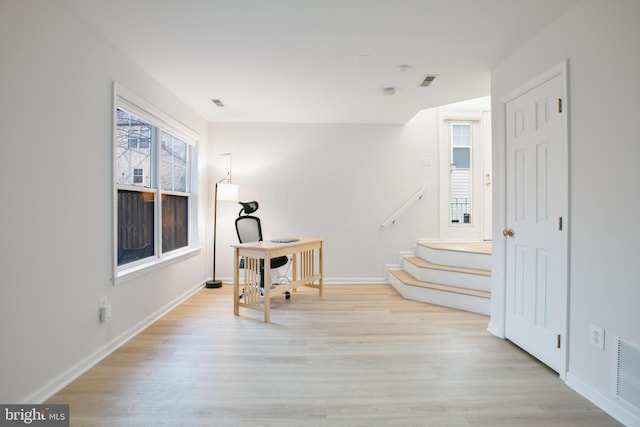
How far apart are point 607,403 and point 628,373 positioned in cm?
25

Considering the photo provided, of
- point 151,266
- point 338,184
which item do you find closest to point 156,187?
point 151,266

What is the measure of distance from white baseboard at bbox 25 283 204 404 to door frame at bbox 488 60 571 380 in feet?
10.7

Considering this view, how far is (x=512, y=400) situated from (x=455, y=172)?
3.62 m

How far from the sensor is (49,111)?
1.89 metres

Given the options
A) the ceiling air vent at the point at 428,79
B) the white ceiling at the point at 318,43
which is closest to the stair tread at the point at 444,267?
the white ceiling at the point at 318,43

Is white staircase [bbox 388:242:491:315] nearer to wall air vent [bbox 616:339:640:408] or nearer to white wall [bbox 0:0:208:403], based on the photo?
wall air vent [bbox 616:339:640:408]

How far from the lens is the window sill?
259 cm

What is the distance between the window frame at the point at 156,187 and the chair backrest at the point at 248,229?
29.4 inches

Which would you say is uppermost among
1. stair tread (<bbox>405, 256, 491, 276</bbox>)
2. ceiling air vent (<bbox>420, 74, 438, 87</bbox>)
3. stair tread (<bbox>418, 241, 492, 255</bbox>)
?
ceiling air vent (<bbox>420, 74, 438, 87</bbox>)

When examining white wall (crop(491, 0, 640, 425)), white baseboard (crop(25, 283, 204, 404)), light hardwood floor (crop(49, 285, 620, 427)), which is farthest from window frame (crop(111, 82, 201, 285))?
white wall (crop(491, 0, 640, 425))

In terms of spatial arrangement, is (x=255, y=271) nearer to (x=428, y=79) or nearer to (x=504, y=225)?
(x=504, y=225)

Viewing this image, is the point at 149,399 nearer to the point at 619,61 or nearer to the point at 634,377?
the point at 634,377

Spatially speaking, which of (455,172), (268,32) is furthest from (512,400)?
(455,172)

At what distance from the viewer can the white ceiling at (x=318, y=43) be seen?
6.57 ft
